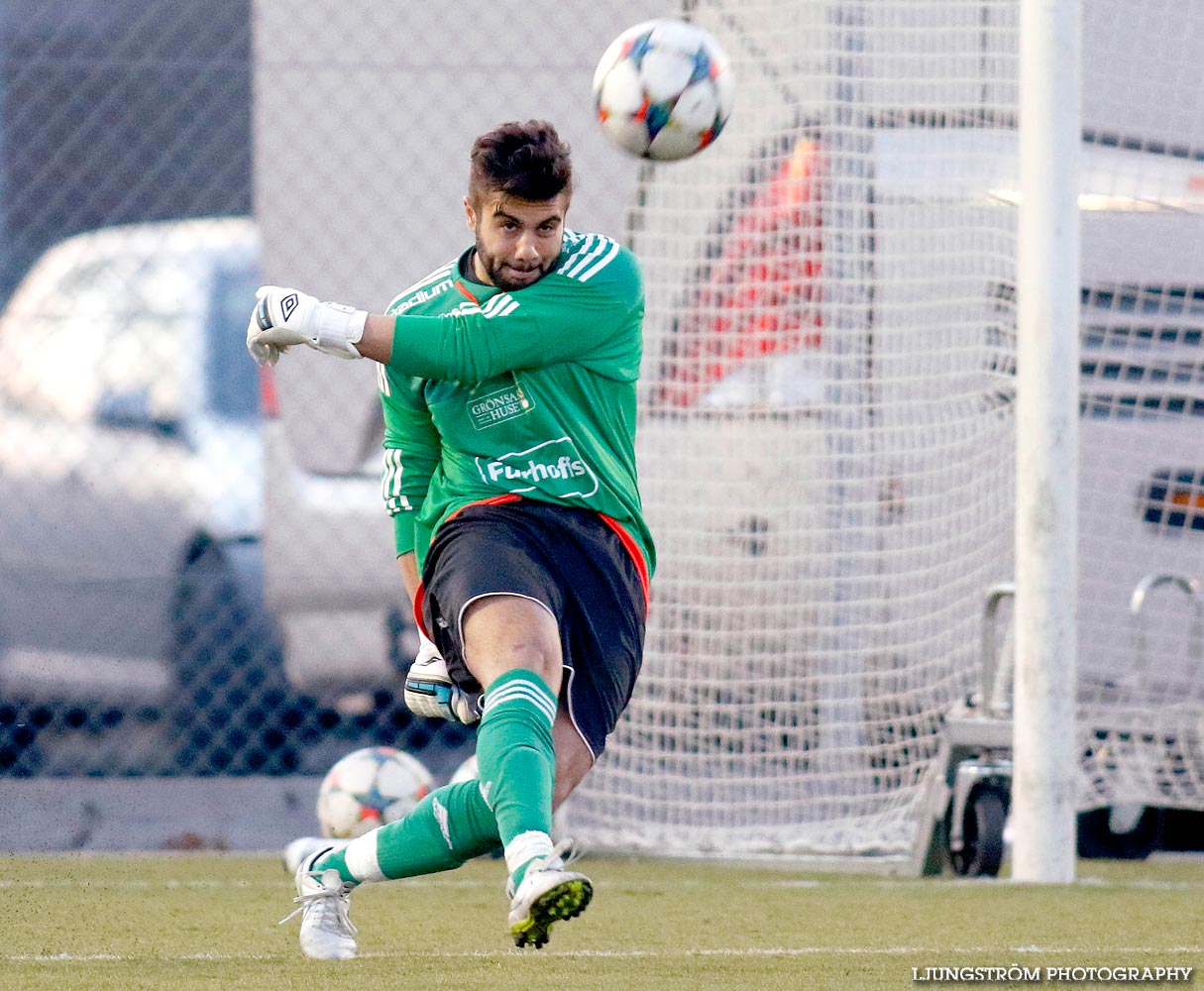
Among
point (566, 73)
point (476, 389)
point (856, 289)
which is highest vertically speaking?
point (566, 73)

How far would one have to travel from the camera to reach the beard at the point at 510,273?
4023 mm

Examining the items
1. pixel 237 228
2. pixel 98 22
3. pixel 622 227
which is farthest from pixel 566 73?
pixel 98 22

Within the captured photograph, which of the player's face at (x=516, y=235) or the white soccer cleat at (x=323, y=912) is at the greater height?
the player's face at (x=516, y=235)

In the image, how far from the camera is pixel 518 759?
3.68 m

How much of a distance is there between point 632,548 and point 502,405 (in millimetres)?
379

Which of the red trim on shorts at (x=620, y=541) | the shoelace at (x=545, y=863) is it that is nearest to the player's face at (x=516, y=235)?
the red trim on shorts at (x=620, y=541)

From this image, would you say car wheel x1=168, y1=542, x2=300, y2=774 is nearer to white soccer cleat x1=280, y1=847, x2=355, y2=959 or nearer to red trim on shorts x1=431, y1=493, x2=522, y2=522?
white soccer cleat x1=280, y1=847, x2=355, y2=959

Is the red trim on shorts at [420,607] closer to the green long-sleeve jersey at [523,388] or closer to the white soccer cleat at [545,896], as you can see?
the green long-sleeve jersey at [523,388]

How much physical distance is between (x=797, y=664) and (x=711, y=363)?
97cm

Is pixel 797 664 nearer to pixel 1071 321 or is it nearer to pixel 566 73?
pixel 1071 321

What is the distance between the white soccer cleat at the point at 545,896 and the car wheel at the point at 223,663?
4429 millimetres

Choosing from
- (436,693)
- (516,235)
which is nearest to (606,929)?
(436,693)

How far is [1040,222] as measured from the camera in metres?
5.87

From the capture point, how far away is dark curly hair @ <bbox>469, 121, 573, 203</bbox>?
12.7ft
